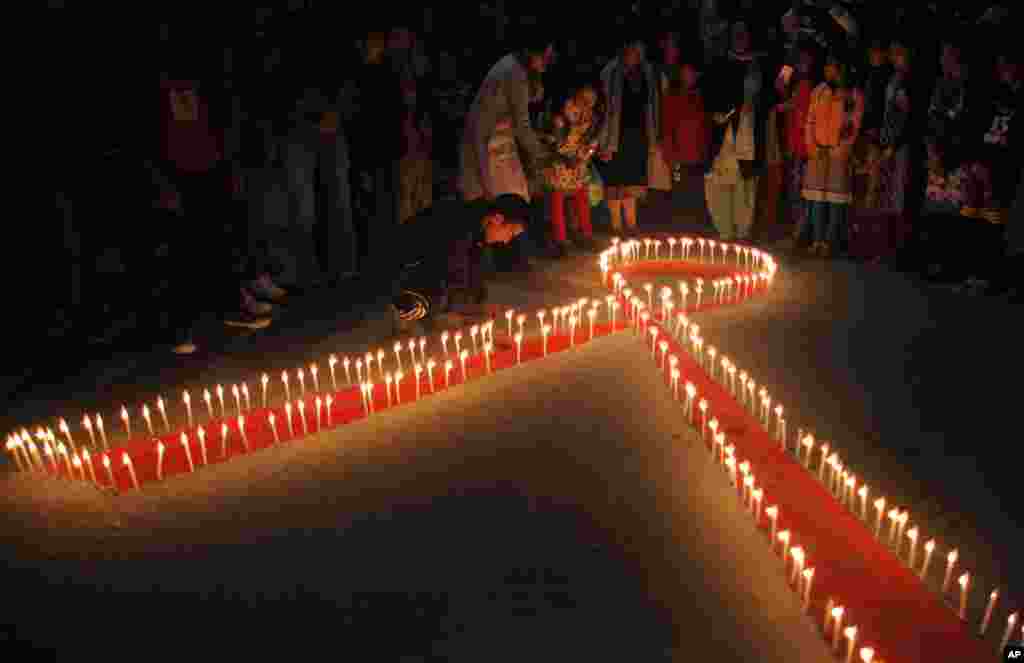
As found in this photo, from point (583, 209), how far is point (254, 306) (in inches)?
143

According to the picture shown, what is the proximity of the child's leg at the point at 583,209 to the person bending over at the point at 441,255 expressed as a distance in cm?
240

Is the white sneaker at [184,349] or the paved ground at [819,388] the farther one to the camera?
the white sneaker at [184,349]

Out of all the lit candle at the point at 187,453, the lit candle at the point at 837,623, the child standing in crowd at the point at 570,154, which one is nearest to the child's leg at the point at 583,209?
the child standing in crowd at the point at 570,154

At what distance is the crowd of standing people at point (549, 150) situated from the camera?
7.46m

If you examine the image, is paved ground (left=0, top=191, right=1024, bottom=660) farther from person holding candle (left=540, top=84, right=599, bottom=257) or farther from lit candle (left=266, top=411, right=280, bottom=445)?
person holding candle (left=540, top=84, right=599, bottom=257)

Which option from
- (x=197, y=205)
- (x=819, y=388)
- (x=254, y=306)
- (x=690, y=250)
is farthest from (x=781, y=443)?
(x=197, y=205)

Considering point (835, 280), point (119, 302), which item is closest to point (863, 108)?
point (835, 280)

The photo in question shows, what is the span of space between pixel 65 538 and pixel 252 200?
4037mm

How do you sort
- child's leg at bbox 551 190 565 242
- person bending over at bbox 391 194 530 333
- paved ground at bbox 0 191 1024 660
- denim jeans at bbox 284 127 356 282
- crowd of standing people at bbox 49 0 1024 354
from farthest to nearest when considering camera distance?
1. child's leg at bbox 551 190 565 242
2. denim jeans at bbox 284 127 356 282
3. crowd of standing people at bbox 49 0 1024 354
4. person bending over at bbox 391 194 530 333
5. paved ground at bbox 0 191 1024 660

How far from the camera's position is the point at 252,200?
7.87 meters

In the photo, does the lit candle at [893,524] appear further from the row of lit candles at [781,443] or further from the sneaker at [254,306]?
the sneaker at [254,306]

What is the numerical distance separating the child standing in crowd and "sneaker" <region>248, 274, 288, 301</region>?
2729 millimetres

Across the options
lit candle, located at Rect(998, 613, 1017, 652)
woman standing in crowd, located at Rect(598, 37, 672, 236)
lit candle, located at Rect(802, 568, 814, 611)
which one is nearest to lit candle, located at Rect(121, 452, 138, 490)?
lit candle, located at Rect(802, 568, 814, 611)

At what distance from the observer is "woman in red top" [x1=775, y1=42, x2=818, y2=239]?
912 centimetres
